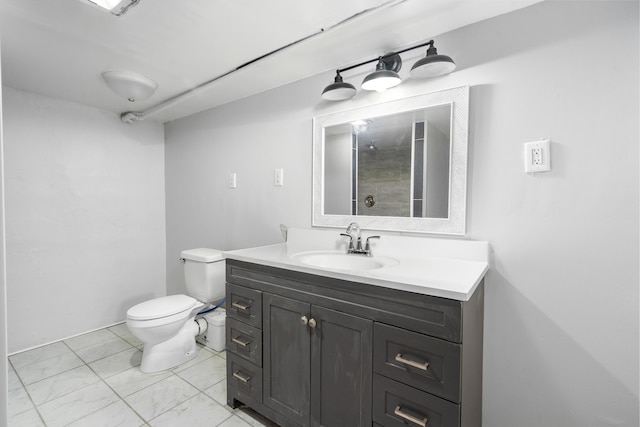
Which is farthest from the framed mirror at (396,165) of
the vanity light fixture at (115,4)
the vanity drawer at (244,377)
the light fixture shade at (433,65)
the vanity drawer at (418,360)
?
the vanity light fixture at (115,4)

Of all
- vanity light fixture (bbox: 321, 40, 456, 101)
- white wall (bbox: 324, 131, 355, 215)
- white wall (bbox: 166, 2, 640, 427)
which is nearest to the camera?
white wall (bbox: 166, 2, 640, 427)

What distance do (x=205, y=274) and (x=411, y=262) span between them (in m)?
1.56

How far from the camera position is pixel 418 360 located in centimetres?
101

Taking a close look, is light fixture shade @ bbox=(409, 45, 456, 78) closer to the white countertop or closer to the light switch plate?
the light switch plate

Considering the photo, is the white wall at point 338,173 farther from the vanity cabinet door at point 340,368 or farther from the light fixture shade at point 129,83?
the light fixture shade at point 129,83

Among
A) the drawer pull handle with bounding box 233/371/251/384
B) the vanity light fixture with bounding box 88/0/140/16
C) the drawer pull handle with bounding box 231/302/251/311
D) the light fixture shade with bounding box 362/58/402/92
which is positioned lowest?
the drawer pull handle with bounding box 233/371/251/384

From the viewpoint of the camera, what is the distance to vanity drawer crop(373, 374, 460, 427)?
96 centimetres

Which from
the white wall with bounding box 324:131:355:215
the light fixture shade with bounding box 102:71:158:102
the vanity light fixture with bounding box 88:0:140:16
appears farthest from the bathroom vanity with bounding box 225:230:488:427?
the light fixture shade with bounding box 102:71:158:102

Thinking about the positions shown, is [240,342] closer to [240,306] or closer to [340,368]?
[240,306]

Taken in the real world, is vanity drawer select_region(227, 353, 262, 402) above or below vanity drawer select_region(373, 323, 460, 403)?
below

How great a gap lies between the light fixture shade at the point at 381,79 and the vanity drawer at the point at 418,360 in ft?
3.74

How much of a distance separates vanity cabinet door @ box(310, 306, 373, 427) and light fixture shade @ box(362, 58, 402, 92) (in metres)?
1.12

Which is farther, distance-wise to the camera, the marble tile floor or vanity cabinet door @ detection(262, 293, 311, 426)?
the marble tile floor

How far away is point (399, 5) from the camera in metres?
1.26
